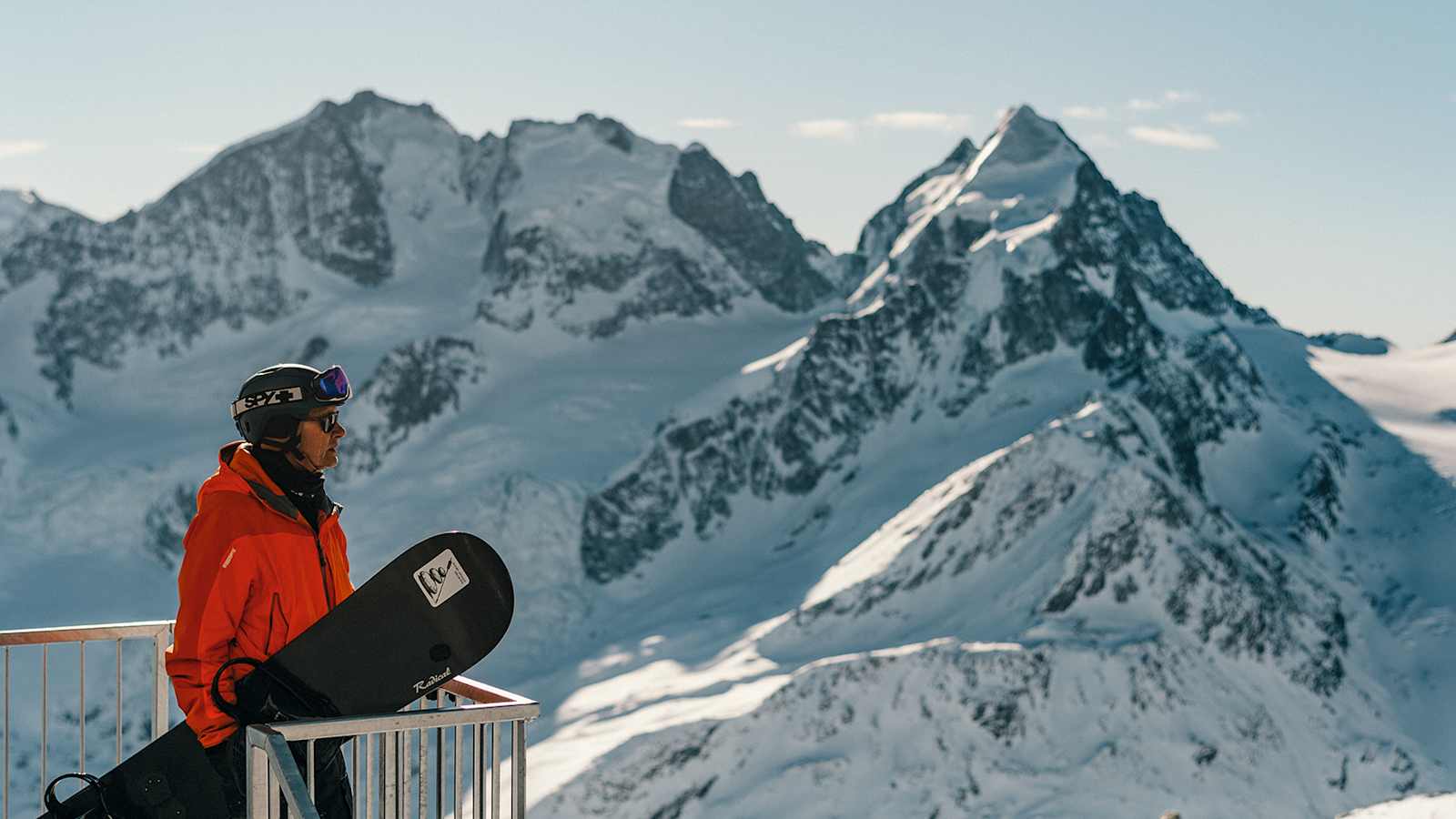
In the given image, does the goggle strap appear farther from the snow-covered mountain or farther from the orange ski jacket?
the snow-covered mountain

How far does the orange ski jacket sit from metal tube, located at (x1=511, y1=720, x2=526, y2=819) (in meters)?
1.46

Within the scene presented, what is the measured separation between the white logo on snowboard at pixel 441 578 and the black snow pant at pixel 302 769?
1144mm

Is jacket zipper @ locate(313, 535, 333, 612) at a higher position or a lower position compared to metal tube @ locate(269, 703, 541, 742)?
higher

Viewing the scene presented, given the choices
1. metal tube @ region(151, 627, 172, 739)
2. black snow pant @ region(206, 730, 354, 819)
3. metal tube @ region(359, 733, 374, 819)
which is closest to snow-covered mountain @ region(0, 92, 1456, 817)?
metal tube @ region(151, 627, 172, 739)

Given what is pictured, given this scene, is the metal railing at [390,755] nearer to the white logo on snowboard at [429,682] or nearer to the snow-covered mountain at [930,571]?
the white logo on snowboard at [429,682]

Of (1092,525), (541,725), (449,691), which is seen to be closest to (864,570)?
(1092,525)

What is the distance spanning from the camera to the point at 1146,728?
148m

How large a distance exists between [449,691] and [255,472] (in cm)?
178

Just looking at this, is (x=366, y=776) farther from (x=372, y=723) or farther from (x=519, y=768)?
(x=519, y=768)

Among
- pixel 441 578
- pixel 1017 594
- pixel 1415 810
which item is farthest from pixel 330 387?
pixel 1017 594

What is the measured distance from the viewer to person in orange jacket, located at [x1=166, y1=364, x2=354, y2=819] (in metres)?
9.37

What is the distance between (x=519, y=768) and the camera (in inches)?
345

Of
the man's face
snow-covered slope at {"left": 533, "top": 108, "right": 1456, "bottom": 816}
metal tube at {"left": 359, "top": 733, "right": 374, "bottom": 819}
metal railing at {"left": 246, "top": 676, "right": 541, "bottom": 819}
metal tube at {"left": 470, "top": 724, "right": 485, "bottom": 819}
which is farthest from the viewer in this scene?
snow-covered slope at {"left": 533, "top": 108, "right": 1456, "bottom": 816}

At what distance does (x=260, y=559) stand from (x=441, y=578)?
1.19 m
